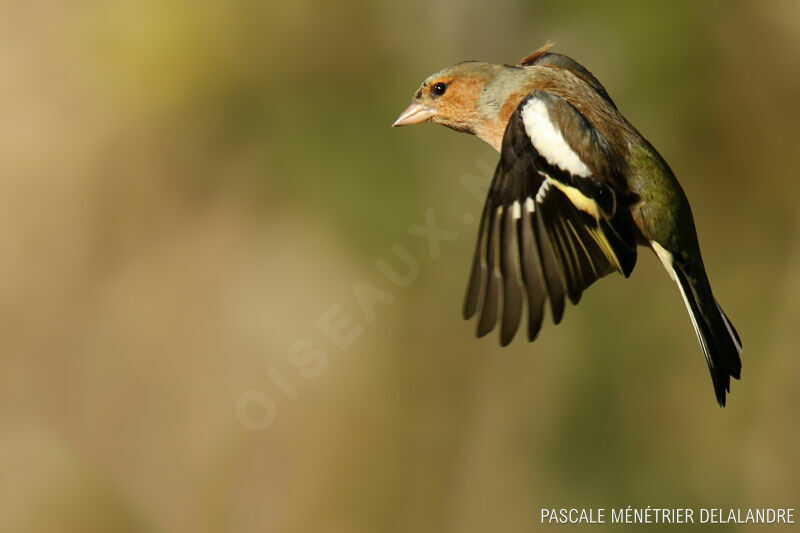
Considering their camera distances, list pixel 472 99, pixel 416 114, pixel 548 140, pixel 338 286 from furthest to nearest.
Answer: pixel 338 286, pixel 416 114, pixel 472 99, pixel 548 140

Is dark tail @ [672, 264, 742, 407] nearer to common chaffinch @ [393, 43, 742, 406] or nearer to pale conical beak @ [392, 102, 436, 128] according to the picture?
common chaffinch @ [393, 43, 742, 406]

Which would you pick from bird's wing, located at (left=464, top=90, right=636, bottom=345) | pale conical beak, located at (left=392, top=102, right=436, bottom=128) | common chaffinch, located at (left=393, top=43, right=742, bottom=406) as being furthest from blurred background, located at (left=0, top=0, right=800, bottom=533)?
bird's wing, located at (left=464, top=90, right=636, bottom=345)

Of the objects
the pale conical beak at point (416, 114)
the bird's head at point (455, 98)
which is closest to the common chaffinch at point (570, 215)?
the bird's head at point (455, 98)

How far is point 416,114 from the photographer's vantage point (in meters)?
3.10

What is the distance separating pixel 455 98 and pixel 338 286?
7.12ft

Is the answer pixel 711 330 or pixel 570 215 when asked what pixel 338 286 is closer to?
pixel 570 215

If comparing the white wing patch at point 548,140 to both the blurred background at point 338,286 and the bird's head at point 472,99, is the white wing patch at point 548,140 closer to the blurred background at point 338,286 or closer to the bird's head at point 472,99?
the bird's head at point 472,99

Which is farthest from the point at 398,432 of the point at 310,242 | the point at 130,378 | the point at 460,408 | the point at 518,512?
the point at 130,378

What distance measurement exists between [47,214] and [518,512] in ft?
9.74

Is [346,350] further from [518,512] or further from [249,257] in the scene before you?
[518,512]

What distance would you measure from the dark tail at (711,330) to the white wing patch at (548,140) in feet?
1.49

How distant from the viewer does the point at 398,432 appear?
493 centimetres

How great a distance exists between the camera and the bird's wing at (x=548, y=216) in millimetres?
2367

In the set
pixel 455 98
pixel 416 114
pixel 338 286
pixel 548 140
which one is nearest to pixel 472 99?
pixel 455 98
